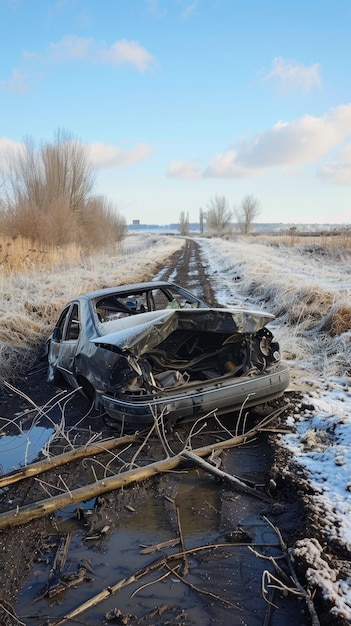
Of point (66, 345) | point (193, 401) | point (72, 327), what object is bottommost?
point (193, 401)

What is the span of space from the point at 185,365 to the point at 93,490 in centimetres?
213

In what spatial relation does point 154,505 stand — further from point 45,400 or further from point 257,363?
point 45,400

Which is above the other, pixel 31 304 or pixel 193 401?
pixel 193 401

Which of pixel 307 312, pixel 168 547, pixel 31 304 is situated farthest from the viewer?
pixel 31 304

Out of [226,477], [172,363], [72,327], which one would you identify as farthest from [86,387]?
[226,477]

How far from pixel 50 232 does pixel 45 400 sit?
1852 centimetres

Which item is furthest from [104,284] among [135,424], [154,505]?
[154,505]

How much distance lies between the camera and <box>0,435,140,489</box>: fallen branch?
3.67 meters

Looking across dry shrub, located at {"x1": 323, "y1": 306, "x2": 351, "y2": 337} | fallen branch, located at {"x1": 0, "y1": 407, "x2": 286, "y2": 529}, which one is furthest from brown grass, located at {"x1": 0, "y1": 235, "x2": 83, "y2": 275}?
fallen branch, located at {"x1": 0, "y1": 407, "x2": 286, "y2": 529}

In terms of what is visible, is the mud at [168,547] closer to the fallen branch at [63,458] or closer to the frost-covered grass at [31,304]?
the fallen branch at [63,458]

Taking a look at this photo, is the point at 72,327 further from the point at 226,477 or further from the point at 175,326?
the point at 226,477

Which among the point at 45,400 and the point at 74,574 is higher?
the point at 74,574

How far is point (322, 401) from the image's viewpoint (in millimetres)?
5020

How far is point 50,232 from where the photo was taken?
75.6ft
